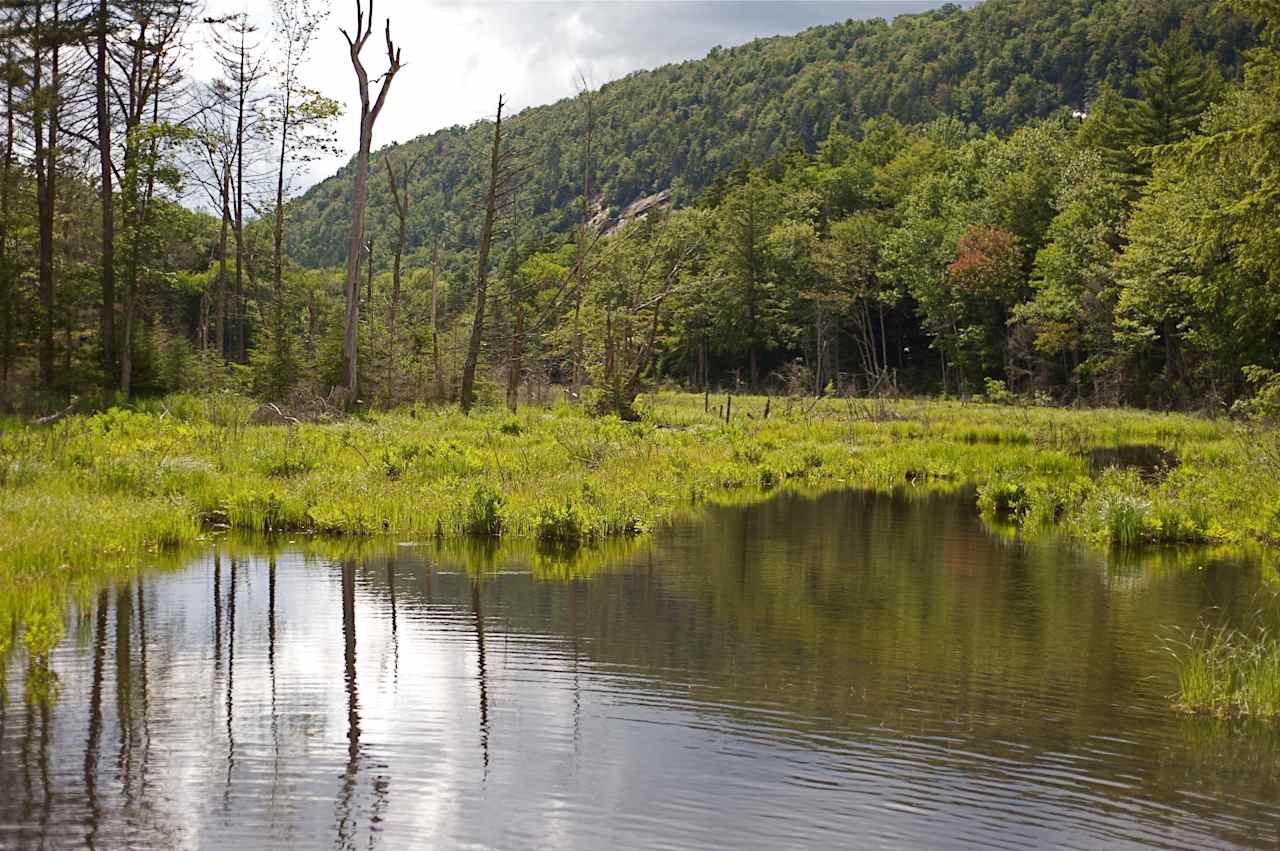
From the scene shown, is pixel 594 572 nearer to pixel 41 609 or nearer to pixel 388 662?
pixel 388 662

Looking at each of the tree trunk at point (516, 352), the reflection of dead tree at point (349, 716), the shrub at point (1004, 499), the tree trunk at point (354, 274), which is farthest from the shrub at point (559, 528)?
the tree trunk at point (516, 352)

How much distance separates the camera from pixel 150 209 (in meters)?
32.5

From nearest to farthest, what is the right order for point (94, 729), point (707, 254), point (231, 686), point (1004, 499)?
1. point (94, 729)
2. point (231, 686)
3. point (1004, 499)
4. point (707, 254)

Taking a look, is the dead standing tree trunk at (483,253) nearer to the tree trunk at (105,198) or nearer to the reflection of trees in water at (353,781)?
the tree trunk at (105,198)

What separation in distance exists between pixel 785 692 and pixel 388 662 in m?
3.27

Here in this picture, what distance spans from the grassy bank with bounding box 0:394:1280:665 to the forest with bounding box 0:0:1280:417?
12.8 ft

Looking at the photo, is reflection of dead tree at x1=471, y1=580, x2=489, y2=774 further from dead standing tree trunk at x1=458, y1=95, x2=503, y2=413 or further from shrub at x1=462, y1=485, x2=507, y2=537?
dead standing tree trunk at x1=458, y1=95, x2=503, y2=413

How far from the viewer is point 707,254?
8894cm

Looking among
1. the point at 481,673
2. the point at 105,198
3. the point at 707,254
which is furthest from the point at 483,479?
the point at 707,254

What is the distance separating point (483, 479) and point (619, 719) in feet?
37.0

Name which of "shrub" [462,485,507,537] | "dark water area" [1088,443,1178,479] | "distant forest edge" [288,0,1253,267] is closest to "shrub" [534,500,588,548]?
"shrub" [462,485,507,537]

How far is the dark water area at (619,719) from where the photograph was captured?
6.03m

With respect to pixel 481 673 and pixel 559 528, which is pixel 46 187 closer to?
pixel 559 528

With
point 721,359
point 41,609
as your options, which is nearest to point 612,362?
point 41,609
